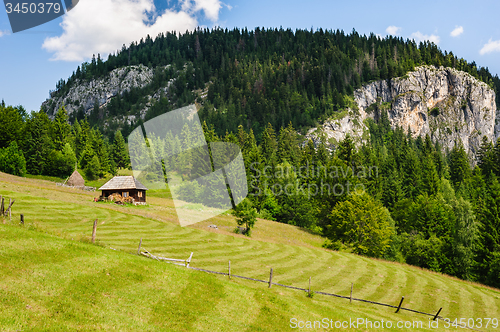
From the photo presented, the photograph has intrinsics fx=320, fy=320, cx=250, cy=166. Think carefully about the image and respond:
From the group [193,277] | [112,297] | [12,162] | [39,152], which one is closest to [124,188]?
[193,277]

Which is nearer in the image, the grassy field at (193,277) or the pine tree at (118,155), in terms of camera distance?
the grassy field at (193,277)

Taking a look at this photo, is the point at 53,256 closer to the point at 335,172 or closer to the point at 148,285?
the point at 148,285

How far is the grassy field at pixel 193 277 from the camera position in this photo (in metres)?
13.8

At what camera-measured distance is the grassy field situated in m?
13.8

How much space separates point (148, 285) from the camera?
1703 centimetres

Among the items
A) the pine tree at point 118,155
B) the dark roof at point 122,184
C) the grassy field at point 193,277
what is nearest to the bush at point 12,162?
the pine tree at point 118,155

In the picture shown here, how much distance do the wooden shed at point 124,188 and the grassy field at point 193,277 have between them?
11895mm

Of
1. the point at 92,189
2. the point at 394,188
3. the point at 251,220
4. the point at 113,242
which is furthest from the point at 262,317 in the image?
the point at 394,188

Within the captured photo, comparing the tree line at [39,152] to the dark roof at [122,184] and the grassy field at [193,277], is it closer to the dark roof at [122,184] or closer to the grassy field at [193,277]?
the dark roof at [122,184]

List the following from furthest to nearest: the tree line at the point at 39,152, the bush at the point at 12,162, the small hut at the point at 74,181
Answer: the tree line at the point at 39,152
the bush at the point at 12,162
the small hut at the point at 74,181

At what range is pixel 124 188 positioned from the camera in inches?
2317

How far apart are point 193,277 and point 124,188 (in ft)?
143

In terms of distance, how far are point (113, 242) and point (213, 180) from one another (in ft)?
116

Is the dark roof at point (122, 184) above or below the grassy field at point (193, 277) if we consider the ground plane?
above
